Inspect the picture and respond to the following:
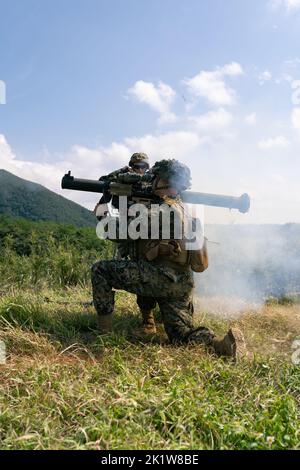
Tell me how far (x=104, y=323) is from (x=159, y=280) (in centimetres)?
70

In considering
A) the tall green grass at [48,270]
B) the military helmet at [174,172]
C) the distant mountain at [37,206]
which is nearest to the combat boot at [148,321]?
the military helmet at [174,172]

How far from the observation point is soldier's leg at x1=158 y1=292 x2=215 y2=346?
4109 millimetres

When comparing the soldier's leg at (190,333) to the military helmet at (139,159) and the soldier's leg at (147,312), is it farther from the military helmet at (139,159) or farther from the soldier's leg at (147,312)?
the military helmet at (139,159)

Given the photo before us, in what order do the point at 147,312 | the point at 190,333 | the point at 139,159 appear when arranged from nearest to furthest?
1. the point at 190,333
2. the point at 147,312
3. the point at 139,159

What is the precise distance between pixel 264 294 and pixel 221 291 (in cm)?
81

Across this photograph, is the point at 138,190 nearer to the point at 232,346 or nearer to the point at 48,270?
the point at 232,346

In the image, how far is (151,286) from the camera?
432 cm

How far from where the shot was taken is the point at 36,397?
291cm

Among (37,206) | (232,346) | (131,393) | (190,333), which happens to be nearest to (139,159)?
(190,333)

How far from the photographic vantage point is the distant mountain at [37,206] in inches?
3415

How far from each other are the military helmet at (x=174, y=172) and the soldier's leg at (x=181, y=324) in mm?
1100

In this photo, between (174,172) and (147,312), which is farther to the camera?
(147,312)
